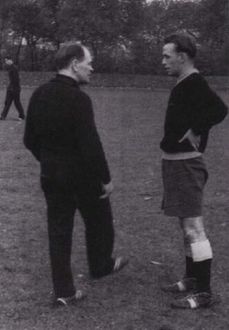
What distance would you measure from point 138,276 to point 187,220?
991 mm

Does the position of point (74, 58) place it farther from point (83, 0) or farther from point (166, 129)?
point (83, 0)

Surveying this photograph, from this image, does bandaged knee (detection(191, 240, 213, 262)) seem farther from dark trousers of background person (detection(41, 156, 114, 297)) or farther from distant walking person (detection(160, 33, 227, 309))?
dark trousers of background person (detection(41, 156, 114, 297))

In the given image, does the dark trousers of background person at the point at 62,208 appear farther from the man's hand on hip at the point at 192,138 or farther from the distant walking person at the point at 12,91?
the distant walking person at the point at 12,91

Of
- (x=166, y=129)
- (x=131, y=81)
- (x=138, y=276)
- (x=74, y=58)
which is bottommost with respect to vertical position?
(x=131, y=81)

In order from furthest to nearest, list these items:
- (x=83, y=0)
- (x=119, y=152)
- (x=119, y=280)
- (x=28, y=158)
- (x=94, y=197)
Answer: (x=83, y=0) → (x=119, y=152) → (x=28, y=158) → (x=119, y=280) → (x=94, y=197)

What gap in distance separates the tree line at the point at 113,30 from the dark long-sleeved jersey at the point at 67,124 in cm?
4062

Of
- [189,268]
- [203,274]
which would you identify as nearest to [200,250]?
[203,274]

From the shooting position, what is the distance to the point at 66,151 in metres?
5.20

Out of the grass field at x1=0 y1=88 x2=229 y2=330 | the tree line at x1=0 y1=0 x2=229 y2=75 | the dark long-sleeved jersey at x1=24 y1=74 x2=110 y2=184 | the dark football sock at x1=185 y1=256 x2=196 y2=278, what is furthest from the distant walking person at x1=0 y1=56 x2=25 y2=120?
the tree line at x1=0 y1=0 x2=229 y2=75

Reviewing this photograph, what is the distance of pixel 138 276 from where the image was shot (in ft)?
20.0

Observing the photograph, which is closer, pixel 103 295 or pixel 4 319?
pixel 4 319

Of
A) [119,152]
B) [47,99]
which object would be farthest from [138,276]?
[119,152]

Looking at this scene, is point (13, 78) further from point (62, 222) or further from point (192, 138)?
point (192, 138)

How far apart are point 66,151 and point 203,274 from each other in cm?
132
